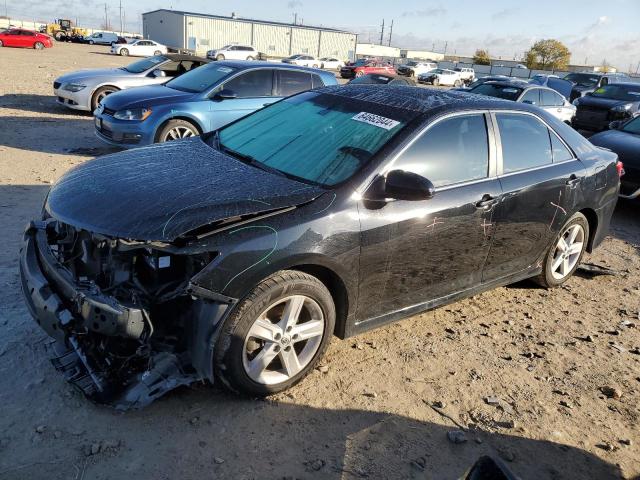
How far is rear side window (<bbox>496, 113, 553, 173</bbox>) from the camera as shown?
13.0ft

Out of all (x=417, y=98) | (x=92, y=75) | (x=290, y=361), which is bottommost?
(x=290, y=361)

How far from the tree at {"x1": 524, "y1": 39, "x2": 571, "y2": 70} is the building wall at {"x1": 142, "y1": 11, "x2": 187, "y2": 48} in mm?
49971

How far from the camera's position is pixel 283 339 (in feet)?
9.82

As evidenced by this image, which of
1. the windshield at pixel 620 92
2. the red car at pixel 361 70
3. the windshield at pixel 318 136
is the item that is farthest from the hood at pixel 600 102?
the red car at pixel 361 70

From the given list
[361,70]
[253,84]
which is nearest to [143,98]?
[253,84]

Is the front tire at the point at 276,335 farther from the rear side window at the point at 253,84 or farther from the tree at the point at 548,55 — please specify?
the tree at the point at 548,55

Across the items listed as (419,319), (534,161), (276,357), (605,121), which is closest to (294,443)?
(276,357)

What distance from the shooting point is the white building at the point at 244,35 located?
63.3 metres

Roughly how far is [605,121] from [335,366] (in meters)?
14.6

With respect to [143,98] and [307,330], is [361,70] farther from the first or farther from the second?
[307,330]

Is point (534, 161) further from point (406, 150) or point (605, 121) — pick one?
point (605, 121)

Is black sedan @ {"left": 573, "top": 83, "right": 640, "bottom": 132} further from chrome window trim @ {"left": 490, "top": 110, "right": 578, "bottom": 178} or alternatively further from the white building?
the white building

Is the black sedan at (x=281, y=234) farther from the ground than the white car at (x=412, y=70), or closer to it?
farther from the ground

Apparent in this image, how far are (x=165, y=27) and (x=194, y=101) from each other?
67.1 meters
